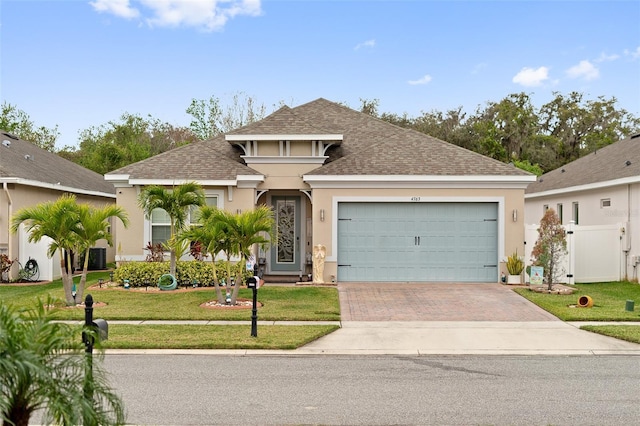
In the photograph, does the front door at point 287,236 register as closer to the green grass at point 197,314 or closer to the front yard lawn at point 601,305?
the green grass at point 197,314

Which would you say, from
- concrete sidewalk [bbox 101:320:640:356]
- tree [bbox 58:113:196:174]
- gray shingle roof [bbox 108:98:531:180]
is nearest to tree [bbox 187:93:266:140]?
tree [bbox 58:113:196:174]

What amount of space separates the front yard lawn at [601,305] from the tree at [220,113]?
32104 millimetres

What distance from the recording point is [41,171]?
21.7 m

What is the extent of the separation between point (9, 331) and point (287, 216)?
15819mm

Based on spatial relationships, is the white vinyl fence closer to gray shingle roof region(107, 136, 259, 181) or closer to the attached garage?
the attached garage

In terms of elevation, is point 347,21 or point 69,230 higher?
point 347,21

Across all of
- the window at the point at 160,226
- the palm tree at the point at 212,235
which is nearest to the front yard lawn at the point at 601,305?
the palm tree at the point at 212,235

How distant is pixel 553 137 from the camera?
155ft

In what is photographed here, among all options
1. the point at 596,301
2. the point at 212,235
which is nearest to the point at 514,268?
the point at 596,301

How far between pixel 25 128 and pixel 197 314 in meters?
43.8

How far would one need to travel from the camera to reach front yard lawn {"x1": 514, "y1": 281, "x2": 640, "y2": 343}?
11.1m

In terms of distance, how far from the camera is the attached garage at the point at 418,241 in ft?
59.4

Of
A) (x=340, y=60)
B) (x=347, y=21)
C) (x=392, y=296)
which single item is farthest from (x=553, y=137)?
(x=392, y=296)

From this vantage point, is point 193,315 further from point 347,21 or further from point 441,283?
point 347,21
